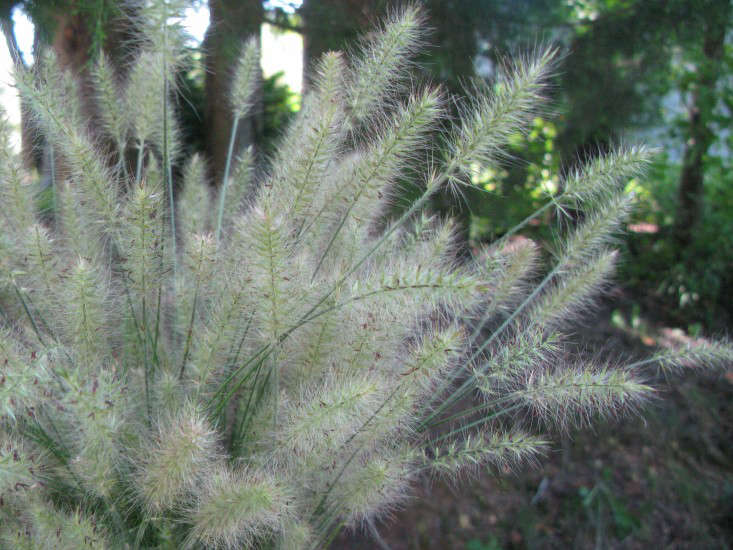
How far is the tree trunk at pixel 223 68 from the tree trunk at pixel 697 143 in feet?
5.12

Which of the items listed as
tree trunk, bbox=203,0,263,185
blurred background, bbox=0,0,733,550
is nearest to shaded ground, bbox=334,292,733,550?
blurred background, bbox=0,0,733,550

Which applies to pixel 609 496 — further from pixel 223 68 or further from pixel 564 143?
pixel 223 68

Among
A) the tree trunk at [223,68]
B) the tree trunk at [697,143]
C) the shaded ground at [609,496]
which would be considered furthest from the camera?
the tree trunk at [697,143]

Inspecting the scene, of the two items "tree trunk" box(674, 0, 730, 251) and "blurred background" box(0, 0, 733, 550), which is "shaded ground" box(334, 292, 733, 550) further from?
"tree trunk" box(674, 0, 730, 251)

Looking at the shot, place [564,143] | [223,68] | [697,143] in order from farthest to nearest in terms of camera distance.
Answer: [697,143] → [564,143] → [223,68]

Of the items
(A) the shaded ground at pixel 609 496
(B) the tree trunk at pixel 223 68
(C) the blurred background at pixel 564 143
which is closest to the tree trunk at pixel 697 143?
(C) the blurred background at pixel 564 143

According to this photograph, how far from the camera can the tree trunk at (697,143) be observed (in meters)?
2.35

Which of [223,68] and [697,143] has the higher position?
[223,68]

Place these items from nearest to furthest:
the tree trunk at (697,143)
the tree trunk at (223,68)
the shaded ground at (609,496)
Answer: the tree trunk at (223,68) < the shaded ground at (609,496) < the tree trunk at (697,143)

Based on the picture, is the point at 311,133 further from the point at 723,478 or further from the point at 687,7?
the point at 723,478

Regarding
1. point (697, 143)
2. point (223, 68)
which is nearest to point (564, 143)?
point (223, 68)

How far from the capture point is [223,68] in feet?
4.11

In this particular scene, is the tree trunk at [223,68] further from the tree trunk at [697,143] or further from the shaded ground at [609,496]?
the tree trunk at [697,143]

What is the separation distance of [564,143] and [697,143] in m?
1.31
